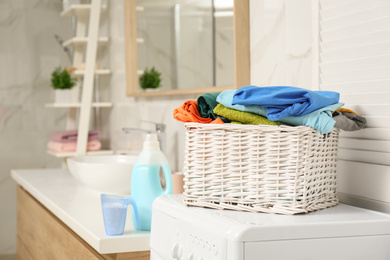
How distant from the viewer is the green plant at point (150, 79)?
2340mm

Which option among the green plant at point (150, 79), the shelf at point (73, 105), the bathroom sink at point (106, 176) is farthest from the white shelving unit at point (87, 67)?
the bathroom sink at point (106, 176)

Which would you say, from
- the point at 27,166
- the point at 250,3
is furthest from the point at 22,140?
the point at 250,3

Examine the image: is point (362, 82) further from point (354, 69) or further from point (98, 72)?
point (98, 72)

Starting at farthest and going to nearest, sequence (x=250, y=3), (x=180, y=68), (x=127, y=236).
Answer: (x=180, y=68) < (x=250, y=3) < (x=127, y=236)

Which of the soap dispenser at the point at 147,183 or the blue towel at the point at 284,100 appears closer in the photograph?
the blue towel at the point at 284,100

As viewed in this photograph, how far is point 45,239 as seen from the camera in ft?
6.12

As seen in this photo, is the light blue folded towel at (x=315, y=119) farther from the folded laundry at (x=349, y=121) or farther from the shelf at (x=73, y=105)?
the shelf at (x=73, y=105)

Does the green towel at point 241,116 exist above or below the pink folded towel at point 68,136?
above

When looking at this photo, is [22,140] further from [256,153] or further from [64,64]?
[256,153]

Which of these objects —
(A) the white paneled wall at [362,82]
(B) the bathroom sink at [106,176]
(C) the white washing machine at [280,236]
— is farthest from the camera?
(B) the bathroom sink at [106,176]

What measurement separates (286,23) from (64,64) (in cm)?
217

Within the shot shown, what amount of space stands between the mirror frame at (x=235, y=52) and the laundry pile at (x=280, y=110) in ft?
1.83

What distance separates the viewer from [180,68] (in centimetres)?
213

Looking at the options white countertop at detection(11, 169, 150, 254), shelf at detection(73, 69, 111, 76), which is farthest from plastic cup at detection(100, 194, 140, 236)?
shelf at detection(73, 69, 111, 76)
